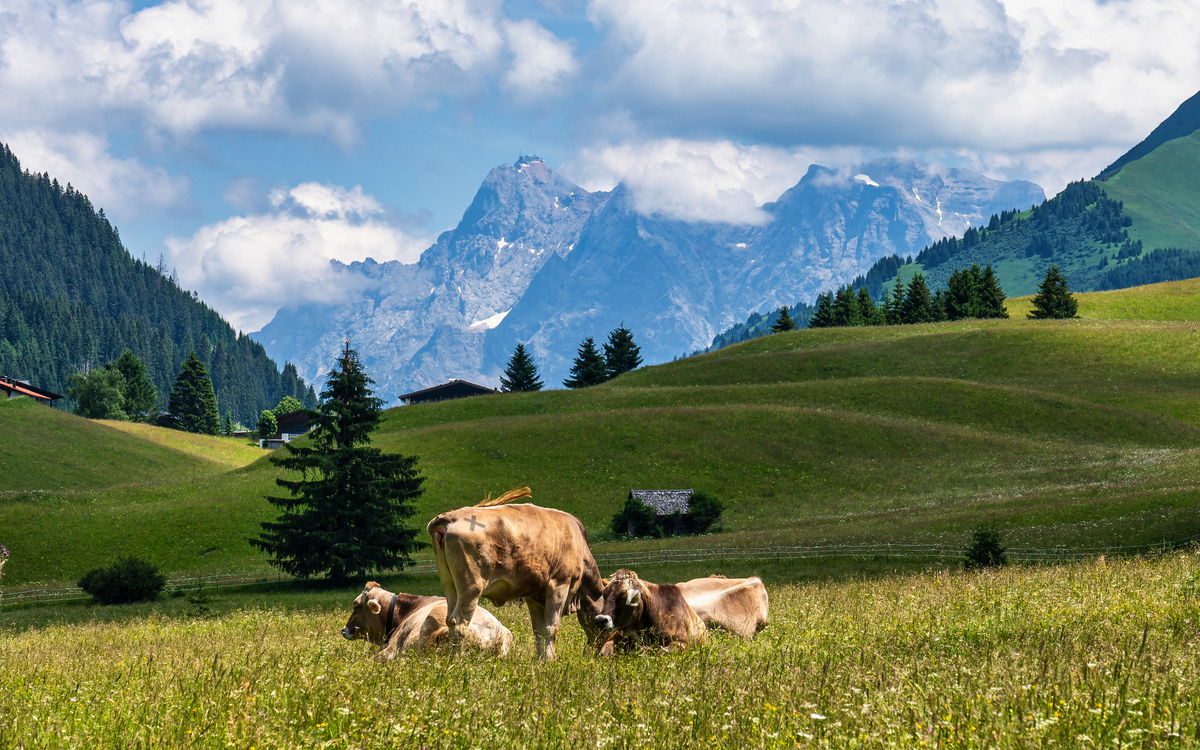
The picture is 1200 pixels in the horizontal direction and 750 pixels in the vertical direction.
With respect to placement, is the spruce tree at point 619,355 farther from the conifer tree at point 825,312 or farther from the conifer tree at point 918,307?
the conifer tree at point 918,307

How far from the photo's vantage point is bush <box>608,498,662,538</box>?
57.6 meters

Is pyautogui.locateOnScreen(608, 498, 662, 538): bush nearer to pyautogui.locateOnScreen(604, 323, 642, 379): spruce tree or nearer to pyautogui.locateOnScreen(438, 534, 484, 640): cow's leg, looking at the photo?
pyautogui.locateOnScreen(438, 534, 484, 640): cow's leg

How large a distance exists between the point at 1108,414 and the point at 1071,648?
7580 cm

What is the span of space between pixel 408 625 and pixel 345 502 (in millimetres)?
34515

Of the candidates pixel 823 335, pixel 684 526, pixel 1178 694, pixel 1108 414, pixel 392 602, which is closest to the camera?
pixel 1178 694

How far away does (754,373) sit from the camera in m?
100

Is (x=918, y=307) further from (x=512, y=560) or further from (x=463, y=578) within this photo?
(x=463, y=578)

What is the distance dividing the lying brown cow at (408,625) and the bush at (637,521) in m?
44.3

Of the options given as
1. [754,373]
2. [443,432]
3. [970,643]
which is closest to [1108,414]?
[754,373]

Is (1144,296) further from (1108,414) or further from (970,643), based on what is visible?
(970,643)

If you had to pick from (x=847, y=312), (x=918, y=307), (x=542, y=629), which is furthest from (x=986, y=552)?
(x=847, y=312)

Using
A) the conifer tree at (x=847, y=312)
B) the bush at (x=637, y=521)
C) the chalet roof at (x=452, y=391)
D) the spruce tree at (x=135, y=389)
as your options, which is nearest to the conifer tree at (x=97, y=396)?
the spruce tree at (x=135, y=389)

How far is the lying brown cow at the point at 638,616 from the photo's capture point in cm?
1115

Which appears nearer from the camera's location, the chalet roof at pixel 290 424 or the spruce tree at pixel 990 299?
the spruce tree at pixel 990 299
